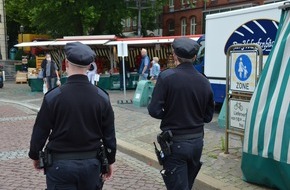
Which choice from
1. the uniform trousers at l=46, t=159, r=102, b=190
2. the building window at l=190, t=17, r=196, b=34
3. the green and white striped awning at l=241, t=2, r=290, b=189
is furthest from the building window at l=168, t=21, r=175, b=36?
the uniform trousers at l=46, t=159, r=102, b=190

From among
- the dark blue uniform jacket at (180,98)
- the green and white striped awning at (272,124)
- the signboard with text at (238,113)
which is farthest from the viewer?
the signboard with text at (238,113)

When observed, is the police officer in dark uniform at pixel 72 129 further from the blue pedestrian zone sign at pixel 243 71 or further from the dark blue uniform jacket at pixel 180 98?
the blue pedestrian zone sign at pixel 243 71

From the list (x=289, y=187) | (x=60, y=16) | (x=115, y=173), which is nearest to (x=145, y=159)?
(x=115, y=173)

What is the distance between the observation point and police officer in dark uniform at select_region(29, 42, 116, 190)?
287 centimetres

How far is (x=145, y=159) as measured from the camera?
6770mm

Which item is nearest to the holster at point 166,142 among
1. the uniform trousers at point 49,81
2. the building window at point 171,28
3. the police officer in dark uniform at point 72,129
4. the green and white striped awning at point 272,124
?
the police officer in dark uniform at point 72,129

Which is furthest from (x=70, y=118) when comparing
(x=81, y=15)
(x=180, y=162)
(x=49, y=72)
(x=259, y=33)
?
(x=81, y=15)

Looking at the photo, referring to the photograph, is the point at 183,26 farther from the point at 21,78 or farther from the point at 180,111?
the point at 180,111

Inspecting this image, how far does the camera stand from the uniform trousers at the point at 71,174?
286cm

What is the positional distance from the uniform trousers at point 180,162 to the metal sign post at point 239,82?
8.69 ft

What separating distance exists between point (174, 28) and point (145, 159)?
4014cm

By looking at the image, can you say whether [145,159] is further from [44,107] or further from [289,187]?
[44,107]

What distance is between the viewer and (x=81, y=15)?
82.8 ft

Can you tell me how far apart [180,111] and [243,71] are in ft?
9.33
